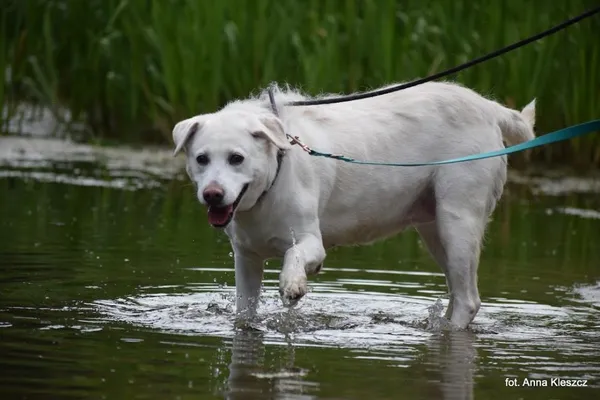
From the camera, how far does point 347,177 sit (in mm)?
7785

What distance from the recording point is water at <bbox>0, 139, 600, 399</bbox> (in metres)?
5.96

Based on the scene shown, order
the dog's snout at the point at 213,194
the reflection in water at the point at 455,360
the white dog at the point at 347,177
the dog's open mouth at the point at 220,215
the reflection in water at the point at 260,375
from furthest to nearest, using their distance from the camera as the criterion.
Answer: the white dog at the point at 347,177, the dog's open mouth at the point at 220,215, the dog's snout at the point at 213,194, the reflection in water at the point at 455,360, the reflection in water at the point at 260,375

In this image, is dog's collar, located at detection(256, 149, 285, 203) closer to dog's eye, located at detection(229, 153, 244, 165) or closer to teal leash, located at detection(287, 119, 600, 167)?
teal leash, located at detection(287, 119, 600, 167)

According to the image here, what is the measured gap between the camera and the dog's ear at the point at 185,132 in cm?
707

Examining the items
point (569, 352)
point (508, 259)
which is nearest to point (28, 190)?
point (508, 259)

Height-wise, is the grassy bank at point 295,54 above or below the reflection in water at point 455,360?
above

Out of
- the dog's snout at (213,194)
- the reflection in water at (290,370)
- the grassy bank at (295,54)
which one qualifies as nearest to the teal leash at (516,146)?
the dog's snout at (213,194)

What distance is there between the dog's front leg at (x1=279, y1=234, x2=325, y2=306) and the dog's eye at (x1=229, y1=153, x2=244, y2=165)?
510 mm

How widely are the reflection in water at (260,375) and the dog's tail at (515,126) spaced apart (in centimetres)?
227

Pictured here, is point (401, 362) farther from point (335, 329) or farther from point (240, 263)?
point (240, 263)

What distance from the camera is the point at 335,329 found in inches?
291

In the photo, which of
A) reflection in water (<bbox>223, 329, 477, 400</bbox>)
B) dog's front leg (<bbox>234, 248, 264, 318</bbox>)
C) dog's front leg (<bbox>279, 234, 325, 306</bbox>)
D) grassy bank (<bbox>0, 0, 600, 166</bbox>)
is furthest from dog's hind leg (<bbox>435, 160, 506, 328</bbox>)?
grassy bank (<bbox>0, 0, 600, 166</bbox>)

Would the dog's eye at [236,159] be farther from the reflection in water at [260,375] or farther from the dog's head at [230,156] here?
the reflection in water at [260,375]

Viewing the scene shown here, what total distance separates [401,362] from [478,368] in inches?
13.2
